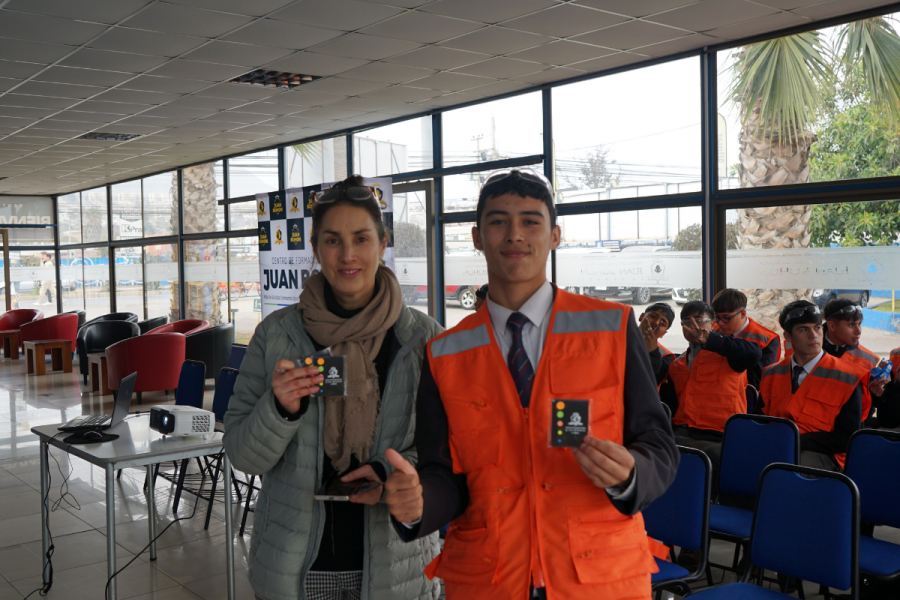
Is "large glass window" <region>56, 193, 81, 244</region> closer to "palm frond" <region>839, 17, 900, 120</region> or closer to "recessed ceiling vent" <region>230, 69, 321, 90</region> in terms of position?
"recessed ceiling vent" <region>230, 69, 321, 90</region>

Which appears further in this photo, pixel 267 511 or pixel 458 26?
pixel 458 26

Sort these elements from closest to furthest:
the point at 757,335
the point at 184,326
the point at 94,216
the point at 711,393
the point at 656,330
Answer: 1. the point at 711,393
2. the point at 656,330
3. the point at 757,335
4. the point at 184,326
5. the point at 94,216

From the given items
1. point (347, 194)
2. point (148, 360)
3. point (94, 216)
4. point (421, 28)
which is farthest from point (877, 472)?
point (94, 216)

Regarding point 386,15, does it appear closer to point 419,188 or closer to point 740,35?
point 740,35

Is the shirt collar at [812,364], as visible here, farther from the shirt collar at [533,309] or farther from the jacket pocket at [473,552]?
the jacket pocket at [473,552]

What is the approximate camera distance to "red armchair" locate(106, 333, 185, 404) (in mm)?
9109

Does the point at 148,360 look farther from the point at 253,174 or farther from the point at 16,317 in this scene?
the point at 16,317

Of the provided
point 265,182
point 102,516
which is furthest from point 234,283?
point 102,516

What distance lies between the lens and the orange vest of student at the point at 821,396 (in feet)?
13.1

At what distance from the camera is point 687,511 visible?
9.57ft

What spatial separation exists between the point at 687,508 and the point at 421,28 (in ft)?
12.3

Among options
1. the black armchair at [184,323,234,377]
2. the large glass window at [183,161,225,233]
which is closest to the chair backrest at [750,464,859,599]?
the black armchair at [184,323,234,377]

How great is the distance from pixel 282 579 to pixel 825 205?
5017 mm

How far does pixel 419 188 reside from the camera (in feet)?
27.5
